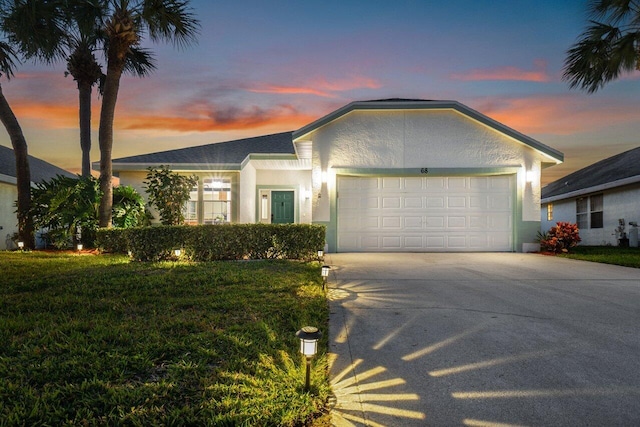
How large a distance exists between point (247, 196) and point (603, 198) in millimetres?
15549

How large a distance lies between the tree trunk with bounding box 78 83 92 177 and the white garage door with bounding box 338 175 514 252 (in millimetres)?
11716

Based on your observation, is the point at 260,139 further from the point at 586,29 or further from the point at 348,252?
the point at 586,29

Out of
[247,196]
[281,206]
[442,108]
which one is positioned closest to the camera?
[442,108]

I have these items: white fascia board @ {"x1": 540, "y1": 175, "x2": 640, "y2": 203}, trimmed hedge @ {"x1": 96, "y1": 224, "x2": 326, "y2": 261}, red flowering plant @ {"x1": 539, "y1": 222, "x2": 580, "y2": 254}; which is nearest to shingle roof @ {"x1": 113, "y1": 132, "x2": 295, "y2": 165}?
trimmed hedge @ {"x1": 96, "y1": 224, "x2": 326, "y2": 261}

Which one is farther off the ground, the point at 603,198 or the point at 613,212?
the point at 603,198

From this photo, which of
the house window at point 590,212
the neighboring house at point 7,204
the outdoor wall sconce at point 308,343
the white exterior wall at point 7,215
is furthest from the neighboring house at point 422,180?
the white exterior wall at point 7,215

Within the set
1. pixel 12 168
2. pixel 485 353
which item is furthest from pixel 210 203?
pixel 485 353

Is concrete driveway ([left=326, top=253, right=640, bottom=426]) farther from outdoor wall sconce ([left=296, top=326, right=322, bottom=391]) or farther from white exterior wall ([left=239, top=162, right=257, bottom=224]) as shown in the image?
white exterior wall ([left=239, top=162, right=257, bottom=224])

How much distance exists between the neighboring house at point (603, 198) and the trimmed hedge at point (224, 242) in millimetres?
12771

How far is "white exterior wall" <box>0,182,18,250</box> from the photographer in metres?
12.9

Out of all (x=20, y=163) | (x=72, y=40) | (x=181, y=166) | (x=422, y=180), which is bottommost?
(x=422, y=180)

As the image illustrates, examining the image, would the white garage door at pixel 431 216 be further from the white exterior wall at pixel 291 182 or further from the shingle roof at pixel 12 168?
the shingle roof at pixel 12 168

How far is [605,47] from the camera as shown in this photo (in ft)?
34.9

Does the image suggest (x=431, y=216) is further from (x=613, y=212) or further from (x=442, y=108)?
(x=613, y=212)
